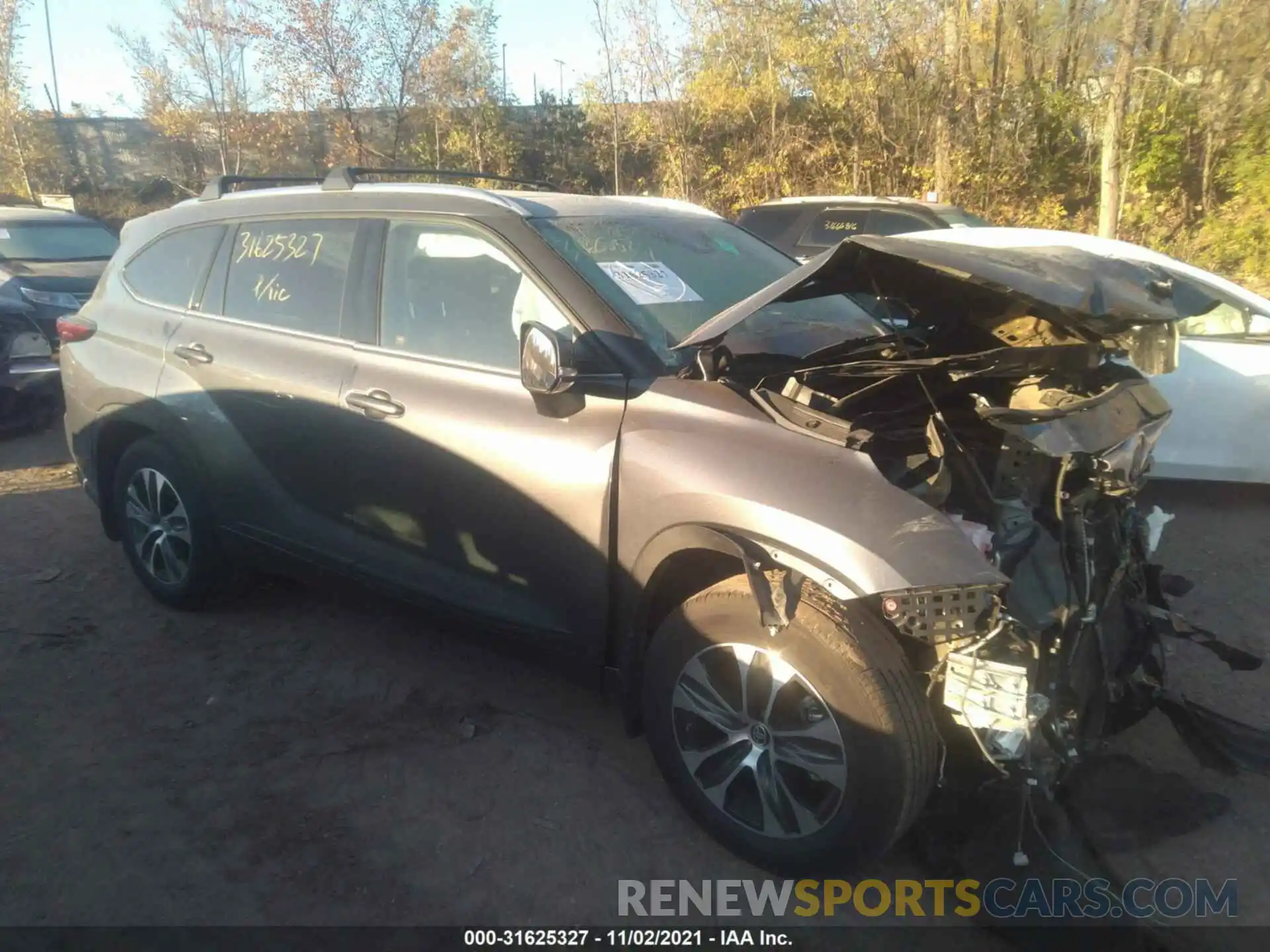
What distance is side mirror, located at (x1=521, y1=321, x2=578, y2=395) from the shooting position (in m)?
2.91

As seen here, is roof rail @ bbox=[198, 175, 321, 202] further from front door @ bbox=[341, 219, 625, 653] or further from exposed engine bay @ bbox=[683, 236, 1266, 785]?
exposed engine bay @ bbox=[683, 236, 1266, 785]

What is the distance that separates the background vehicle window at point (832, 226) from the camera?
938 centimetres

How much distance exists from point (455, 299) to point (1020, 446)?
2.02m

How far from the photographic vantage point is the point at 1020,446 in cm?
272

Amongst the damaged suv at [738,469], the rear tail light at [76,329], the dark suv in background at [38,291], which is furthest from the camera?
the dark suv in background at [38,291]

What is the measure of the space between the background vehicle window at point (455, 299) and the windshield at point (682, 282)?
198mm

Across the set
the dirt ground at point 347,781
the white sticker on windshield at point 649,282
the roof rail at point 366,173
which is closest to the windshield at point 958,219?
the dirt ground at point 347,781

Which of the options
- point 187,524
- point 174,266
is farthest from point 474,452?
point 174,266

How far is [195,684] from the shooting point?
13.1 ft

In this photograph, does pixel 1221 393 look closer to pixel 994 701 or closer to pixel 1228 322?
pixel 1228 322

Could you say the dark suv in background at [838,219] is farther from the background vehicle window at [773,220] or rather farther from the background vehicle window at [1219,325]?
the background vehicle window at [1219,325]

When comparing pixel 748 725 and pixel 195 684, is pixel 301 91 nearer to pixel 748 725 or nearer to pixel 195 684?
pixel 195 684

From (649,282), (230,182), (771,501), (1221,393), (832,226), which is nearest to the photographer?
(771,501)

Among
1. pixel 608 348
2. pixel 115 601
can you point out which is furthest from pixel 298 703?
pixel 608 348
